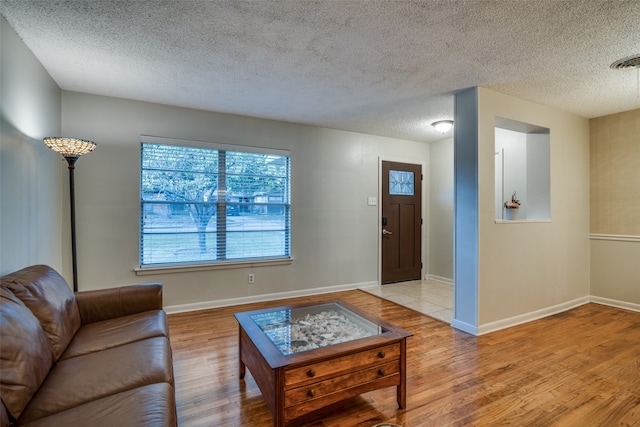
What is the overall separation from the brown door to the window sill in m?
1.78

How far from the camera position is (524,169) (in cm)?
420

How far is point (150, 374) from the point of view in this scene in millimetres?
1462

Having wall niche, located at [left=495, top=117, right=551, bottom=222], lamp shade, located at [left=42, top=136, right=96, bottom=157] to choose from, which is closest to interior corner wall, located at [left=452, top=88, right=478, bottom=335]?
wall niche, located at [left=495, top=117, right=551, bottom=222]

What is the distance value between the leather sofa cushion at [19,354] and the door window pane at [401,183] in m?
4.56

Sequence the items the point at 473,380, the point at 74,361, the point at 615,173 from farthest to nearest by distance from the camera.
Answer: the point at 615,173 → the point at 473,380 → the point at 74,361

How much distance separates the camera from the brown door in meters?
5.11

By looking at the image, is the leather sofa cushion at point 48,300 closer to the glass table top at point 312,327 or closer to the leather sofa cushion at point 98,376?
the leather sofa cushion at point 98,376

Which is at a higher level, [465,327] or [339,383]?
[339,383]

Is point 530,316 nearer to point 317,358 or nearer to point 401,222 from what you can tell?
point 401,222

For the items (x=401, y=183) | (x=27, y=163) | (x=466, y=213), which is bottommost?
(x=466, y=213)

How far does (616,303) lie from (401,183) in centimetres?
320

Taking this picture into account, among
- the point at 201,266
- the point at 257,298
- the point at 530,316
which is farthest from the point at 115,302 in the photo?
the point at 530,316

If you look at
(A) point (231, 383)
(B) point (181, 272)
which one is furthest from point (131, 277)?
(A) point (231, 383)

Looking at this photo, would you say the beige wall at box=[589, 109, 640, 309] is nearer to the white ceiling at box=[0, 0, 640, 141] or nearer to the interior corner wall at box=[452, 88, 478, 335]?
the white ceiling at box=[0, 0, 640, 141]
